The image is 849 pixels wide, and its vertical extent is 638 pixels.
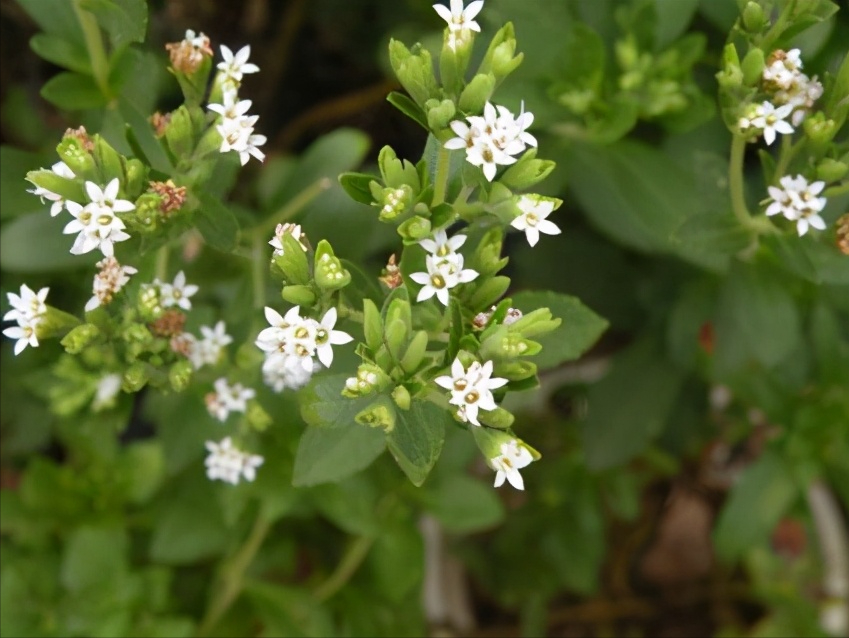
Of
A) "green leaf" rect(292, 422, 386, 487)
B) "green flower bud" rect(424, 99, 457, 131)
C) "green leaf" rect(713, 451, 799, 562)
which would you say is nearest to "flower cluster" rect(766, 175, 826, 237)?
"green flower bud" rect(424, 99, 457, 131)

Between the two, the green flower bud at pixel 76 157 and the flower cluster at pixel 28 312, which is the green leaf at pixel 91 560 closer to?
the flower cluster at pixel 28 312

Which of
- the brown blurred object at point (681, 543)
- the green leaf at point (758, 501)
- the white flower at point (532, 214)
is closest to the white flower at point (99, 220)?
the white flower at point (532, 214)

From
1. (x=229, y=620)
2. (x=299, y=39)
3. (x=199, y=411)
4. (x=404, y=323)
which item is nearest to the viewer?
(x=404, y=323)

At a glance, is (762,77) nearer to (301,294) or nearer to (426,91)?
(426,91)

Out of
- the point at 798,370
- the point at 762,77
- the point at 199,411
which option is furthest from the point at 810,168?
the point at 199,411

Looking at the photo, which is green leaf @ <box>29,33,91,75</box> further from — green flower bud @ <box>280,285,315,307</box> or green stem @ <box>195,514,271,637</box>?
green stem @ <box>195,514,271,637</box>

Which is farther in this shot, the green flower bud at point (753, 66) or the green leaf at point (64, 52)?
the green leaf at point (64, 52)
